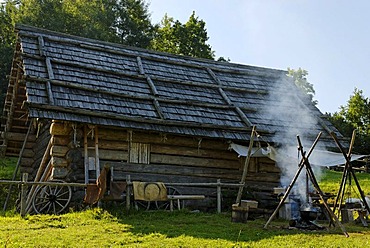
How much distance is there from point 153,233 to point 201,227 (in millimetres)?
1374

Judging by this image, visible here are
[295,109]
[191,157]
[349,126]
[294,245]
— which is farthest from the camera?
[349,126]

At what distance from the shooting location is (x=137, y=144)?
1325 cm

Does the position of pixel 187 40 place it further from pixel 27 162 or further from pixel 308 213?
pixel 308 213

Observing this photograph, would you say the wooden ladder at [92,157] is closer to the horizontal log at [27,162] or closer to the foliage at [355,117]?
the horizontal log at [27,162]

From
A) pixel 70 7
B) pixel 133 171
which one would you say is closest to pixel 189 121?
pixel 133 171

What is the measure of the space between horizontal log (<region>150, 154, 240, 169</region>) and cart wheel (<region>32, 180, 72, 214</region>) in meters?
2.75

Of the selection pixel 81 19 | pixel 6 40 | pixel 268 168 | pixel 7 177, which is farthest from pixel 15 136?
pixel 81 19

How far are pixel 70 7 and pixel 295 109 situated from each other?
3016 cm

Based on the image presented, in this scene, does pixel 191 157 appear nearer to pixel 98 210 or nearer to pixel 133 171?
pixel 133 171

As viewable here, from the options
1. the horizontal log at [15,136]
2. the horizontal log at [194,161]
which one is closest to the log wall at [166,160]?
the horizontal log at [194,161]

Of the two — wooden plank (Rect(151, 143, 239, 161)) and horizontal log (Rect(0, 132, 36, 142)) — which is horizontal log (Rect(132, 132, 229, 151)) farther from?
horizontal log (Rect(0, 132, 36, 142))

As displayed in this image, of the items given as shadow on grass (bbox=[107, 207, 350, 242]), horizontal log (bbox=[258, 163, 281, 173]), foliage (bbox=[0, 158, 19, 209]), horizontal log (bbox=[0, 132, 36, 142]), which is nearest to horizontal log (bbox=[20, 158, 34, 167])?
horizontal log (bbox=[0, 132, 36, 142])

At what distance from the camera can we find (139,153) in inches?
521

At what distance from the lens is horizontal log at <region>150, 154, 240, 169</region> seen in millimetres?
13461
